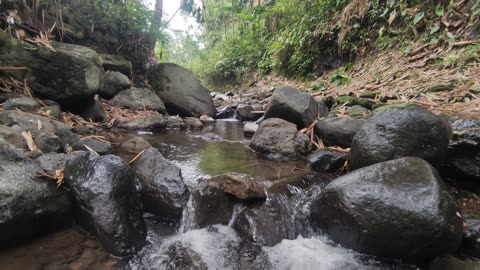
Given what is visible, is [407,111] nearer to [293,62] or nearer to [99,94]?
[99,94]

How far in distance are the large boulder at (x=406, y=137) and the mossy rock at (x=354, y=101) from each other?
6.49 feet

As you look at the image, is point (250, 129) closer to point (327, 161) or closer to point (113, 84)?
point (327, 161)

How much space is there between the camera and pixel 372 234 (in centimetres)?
211

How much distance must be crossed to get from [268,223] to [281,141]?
1.75m

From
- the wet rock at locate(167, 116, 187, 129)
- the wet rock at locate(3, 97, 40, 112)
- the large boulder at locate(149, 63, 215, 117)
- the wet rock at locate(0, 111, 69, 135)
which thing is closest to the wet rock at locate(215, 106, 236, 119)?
the large boulder at locate(149, 63, 215, 117)

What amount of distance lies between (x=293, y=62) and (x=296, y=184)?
690cm

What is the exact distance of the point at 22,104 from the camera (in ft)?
12.7

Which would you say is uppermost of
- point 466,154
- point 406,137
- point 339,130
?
point 406,137

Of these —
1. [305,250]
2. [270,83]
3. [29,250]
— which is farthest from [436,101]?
[270,83]

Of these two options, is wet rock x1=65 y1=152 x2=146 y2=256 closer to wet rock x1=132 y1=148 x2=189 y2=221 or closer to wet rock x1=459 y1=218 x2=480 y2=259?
wet rock x1=132 y1=148 x2=189 y2=221

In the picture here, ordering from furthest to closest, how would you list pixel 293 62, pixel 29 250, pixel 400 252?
pixel 293 62 → pixel 400 252 → pixel 29 250

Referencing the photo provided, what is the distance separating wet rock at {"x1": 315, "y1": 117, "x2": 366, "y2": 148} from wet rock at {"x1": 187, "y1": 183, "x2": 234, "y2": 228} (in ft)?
5.97

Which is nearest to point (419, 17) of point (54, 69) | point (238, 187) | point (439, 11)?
point (439, 11)

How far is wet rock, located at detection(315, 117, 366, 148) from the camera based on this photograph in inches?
141
